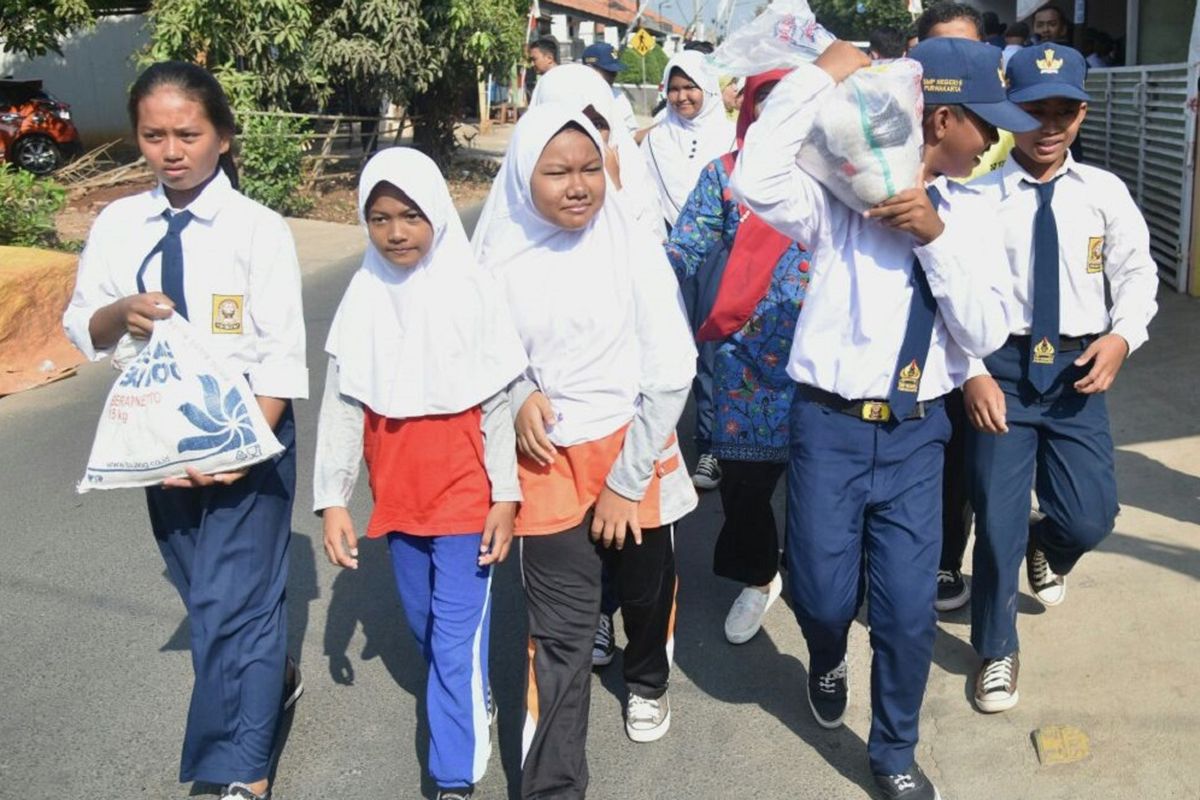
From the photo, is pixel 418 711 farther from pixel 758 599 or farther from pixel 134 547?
pixel 134 547

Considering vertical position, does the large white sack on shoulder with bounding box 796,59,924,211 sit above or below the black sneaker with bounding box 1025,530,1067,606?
above

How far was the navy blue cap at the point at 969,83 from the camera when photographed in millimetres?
2770

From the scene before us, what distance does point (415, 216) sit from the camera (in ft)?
9.23

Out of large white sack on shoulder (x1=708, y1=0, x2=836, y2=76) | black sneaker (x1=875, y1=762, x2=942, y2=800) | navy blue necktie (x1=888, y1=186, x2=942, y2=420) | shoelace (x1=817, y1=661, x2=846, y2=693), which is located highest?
large white sack on shoulder (x1=708, y1=0, x2=836, y2=76)

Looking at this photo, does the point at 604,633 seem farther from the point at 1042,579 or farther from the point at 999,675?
the point at 1042,579

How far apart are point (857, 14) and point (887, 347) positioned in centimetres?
5203

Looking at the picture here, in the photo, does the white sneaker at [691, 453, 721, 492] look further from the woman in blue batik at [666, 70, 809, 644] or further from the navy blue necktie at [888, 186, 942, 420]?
the navy blue necktie at [888, 186, 942, 420]

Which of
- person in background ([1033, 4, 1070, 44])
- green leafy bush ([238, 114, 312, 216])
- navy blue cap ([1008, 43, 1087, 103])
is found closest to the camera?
navy blue cap ([1008, 43, 1087, 103])

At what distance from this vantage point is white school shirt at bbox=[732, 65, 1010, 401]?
2.76 metres

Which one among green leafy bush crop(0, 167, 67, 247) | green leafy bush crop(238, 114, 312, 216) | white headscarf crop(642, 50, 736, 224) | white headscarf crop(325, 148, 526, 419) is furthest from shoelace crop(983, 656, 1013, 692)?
green leafy bush crop(238, 114, 312, 216)

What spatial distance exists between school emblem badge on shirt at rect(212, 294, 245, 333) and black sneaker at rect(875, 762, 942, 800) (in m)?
2.01

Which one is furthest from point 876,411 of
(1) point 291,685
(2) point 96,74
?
(2) point 96,74

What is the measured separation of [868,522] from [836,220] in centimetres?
Result: 77

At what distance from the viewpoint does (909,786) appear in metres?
2.97
